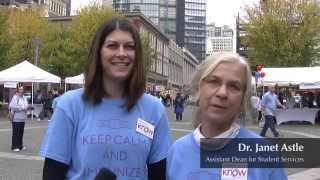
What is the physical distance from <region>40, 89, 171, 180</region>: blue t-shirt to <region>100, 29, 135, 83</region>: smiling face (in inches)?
4.7

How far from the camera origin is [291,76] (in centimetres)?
2769

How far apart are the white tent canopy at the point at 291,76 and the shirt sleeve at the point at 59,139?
25211 mm

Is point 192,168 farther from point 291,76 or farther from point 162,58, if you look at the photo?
point 162,58

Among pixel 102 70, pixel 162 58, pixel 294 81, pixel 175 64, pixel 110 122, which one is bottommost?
pixel 175 64

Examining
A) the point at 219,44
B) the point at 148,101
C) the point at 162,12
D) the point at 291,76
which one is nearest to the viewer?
the point at 148,101

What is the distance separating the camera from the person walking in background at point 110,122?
91.9 inches

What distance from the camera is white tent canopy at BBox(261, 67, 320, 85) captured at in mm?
27112

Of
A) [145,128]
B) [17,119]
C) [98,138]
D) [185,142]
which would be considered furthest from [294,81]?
[185,142]

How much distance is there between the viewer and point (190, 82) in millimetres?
Result: 2143

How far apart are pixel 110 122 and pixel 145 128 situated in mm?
159

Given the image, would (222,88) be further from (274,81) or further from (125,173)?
(274,81)

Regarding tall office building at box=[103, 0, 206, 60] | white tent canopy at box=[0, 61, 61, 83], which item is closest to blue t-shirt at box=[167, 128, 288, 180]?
white tent canopy at box=[0, 61, 61, 83]

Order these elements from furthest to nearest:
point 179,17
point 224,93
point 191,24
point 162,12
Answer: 1. point 191,24
2. point 179,17
3. point 162,12
4. point 224,93

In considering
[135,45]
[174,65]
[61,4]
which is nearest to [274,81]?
[135,45]
